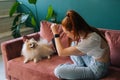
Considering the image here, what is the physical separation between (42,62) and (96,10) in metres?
1.24

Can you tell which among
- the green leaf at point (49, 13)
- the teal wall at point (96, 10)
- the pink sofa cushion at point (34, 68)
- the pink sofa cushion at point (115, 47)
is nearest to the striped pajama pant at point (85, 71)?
the pink sofa cushion at point (34, 68)

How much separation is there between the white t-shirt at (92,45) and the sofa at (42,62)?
266 mm

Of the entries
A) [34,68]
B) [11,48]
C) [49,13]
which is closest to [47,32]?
[11,48]

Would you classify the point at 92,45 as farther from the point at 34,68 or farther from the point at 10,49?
the point at 10,49

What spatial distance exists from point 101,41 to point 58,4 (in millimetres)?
1859

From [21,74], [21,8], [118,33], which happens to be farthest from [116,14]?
[21,8]

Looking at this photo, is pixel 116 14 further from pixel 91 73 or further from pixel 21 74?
pixel 21 74

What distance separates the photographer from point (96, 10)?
10.3 feet

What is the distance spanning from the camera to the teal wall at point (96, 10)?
294 centimetres

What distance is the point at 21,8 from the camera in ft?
14.1

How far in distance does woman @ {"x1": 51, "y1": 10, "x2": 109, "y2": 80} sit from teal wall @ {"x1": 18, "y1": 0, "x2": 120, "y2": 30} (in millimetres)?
1113

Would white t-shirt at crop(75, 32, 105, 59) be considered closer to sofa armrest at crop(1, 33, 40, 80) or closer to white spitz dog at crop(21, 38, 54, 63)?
white spitz dog at crop(21, 38, 54, 63)

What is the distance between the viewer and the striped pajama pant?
193cm

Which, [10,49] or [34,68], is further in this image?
[10,49]
